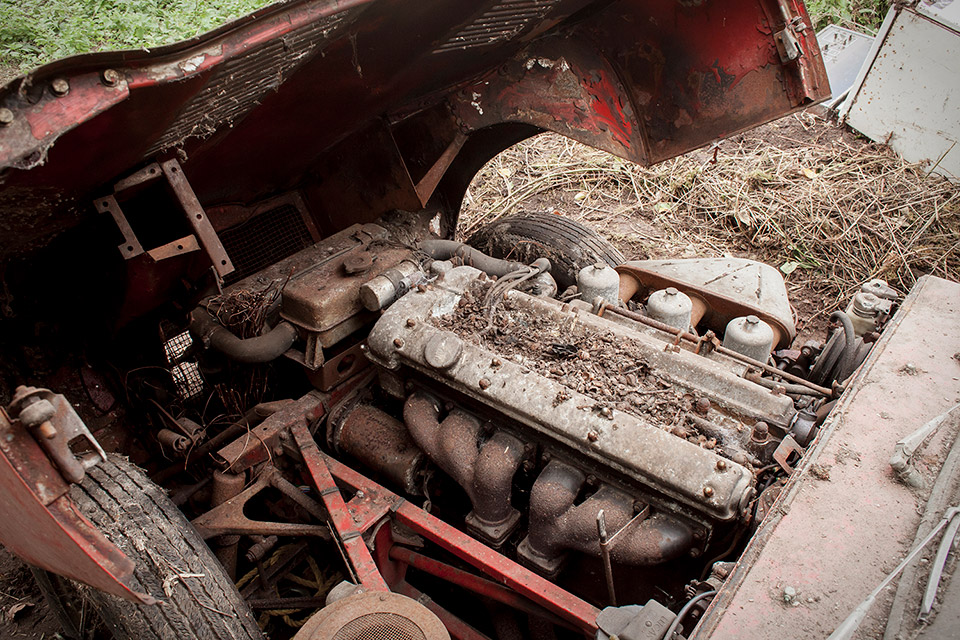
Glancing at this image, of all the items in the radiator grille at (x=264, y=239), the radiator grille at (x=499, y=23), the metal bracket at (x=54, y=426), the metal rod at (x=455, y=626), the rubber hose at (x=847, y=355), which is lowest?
the metal rod at (x=455, y=626)

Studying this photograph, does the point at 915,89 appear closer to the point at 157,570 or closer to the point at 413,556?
the point at 413,556

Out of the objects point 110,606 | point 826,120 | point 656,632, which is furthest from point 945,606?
point 826,120

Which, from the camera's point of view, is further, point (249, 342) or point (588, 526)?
point (249, 342)

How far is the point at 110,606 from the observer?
1986 mm

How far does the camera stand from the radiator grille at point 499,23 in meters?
2.60

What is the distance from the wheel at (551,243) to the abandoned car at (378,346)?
0.20ft

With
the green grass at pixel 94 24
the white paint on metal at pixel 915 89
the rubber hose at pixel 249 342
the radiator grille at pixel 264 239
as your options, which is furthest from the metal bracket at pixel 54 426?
the white paint on metal at pixel 915 89

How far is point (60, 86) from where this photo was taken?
1604 mm

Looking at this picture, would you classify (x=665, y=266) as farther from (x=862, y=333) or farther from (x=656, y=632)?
(x=656, y=632)

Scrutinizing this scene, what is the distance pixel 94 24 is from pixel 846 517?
578 centimetres

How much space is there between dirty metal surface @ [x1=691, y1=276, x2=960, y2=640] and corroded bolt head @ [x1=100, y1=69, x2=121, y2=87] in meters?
1.94

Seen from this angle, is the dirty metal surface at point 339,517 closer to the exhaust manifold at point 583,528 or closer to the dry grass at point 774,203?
the exhaust manifold at point 583,528

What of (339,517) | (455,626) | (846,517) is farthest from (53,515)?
(846,517)

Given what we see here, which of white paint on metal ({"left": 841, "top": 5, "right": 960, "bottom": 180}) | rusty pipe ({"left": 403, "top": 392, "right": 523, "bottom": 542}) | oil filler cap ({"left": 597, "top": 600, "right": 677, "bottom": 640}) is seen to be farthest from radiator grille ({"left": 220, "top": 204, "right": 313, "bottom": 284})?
white paint on metal ({"left": 841, "top": 5, "right": 960, "bottom": 180})
